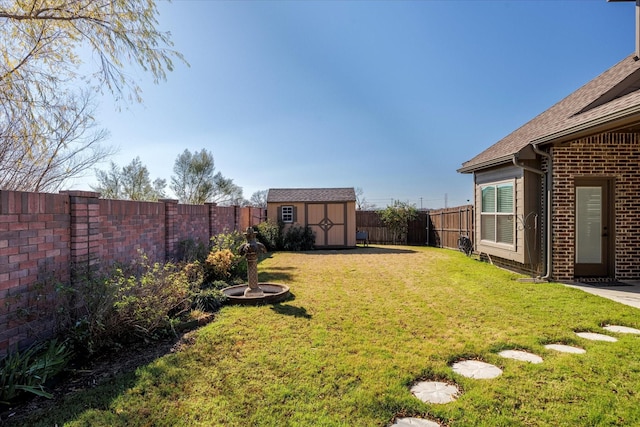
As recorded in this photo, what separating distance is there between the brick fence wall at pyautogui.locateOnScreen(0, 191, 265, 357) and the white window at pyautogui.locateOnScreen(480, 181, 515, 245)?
8035 mm

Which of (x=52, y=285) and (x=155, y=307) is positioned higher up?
(x=52, y=285)

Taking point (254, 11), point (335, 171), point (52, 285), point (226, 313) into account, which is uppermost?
point (254, 11)

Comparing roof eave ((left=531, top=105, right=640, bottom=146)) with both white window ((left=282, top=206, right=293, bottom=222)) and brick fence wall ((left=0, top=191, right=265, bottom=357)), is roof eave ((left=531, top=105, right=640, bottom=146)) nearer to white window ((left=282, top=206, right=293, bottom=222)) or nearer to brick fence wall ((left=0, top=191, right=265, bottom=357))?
brick fence wall ((left=0, top=191, right=265, bottom=357))

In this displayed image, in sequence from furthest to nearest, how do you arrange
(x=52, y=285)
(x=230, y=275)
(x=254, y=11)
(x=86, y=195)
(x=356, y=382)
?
(x=254, y=11)
(x=230, y=275)
(x=86, y=195)
(x=52, y=285)
(x=356, y=382)

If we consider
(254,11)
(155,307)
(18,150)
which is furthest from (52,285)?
(254,11)

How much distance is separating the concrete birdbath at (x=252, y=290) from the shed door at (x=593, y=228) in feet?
20.6

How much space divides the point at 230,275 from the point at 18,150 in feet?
19.1

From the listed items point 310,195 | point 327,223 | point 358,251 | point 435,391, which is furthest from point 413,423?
point 310,195

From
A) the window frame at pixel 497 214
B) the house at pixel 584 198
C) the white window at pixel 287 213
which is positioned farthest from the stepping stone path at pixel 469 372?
the white window at pixel 287 213

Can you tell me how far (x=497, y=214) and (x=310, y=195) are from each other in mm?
9578

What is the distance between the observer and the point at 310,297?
19.7ft

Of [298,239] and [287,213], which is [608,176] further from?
[287,213]

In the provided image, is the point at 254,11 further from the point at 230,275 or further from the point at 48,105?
the point at 230,275

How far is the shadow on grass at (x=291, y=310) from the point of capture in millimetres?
4887
